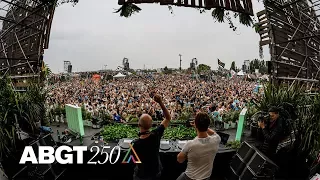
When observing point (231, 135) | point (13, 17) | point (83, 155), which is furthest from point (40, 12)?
point (231, 135)

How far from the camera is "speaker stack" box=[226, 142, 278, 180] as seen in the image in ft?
11.5

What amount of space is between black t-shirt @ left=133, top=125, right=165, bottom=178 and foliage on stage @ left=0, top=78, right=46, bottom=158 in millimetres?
2565

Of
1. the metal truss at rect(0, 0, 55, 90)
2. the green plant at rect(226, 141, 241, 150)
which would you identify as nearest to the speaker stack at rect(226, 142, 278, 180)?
the green plant at rect(226, 141, 241, 150)

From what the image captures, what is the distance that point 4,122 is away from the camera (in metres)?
4.42

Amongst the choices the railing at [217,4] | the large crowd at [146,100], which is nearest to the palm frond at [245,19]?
the railing at [217,4]

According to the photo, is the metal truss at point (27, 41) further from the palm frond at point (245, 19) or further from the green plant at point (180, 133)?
the palm frond at point (245, 19)

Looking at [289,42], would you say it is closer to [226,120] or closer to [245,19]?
[245,19]

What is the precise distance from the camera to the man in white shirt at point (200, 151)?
104 inches

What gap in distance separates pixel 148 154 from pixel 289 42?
462 centimetres

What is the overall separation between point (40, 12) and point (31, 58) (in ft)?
3.69

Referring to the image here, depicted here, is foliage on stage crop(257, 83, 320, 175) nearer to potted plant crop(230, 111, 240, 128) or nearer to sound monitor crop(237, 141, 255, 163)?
sound monitor crop(237, 141, 255, 163)

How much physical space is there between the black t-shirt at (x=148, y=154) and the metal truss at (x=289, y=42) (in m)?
3.93

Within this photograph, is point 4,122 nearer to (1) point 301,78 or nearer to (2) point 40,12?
(2) point 40,12

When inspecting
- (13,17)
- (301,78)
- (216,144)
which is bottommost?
(216,144)
